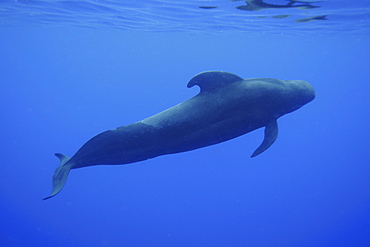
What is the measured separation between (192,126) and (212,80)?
1.04m

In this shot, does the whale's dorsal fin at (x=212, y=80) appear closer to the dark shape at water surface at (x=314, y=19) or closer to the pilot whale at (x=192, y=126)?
the pilot whale at (x=192, y=126)

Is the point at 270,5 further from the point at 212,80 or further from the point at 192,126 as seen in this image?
the point at 192,126

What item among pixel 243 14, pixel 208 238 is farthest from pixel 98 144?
pixel 208 238

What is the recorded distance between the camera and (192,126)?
6.15 m

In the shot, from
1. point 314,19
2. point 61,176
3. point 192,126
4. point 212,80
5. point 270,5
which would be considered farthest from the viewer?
point 314,19

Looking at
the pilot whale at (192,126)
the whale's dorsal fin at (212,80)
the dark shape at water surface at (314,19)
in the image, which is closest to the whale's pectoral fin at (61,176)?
the pilot whale at (192,126)

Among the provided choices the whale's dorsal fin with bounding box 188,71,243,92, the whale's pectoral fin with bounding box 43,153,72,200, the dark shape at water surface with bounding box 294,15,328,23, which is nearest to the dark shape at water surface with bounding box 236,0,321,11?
the dark shape at water surface with bounding box 294,15,328,23

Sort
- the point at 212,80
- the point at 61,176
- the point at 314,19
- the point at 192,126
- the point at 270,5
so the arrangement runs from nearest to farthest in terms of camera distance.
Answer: the point at 192,126 < the point at 61,176 < the point at 212,80 < the point at 270,5 < the point at 314,19

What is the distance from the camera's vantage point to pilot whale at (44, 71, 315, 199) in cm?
614

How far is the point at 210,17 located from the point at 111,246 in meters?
22.1

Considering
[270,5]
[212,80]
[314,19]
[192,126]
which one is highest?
[270,5]

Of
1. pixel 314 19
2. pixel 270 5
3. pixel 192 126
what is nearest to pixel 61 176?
pixel 192 126

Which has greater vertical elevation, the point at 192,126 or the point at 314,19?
the point at 314,19

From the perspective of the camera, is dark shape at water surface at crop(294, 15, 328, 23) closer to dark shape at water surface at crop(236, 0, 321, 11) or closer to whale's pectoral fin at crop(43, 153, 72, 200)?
dark shape at water surface at crop(236, 0, 321, 11)
